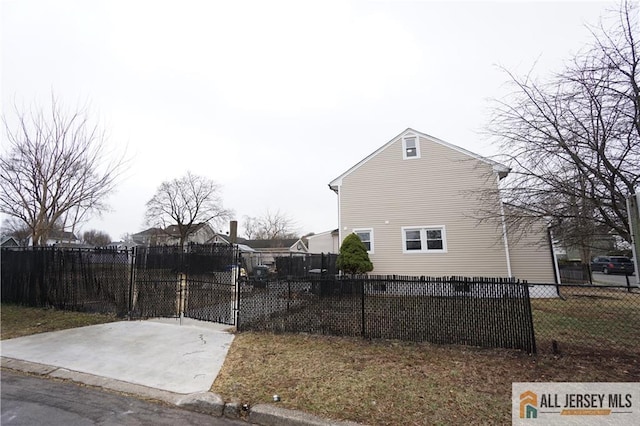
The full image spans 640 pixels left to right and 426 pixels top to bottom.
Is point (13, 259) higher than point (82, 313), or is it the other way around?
point (13, 259)

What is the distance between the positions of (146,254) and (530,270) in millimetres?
13535

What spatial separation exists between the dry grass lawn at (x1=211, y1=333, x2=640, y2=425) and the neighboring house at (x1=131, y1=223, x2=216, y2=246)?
3534 centimetres

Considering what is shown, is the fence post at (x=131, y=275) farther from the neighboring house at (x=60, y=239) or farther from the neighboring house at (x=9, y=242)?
the neighboring house at (x=9, y=242)

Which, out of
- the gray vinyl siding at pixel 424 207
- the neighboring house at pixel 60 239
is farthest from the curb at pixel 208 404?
the neighboring house at pixel 60 239

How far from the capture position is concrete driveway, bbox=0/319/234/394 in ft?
13.6

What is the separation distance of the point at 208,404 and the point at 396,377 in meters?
2.30

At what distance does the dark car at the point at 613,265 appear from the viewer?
896 inches

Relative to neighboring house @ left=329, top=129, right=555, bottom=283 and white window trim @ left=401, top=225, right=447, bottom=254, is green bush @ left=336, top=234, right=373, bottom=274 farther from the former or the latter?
white window trim @ left=401, top=225, right=447, bottom=254

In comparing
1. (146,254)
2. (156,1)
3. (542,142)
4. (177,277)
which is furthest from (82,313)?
(542,142)

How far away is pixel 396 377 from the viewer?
3.80 m

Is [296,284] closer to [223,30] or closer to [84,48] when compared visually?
[223,30]

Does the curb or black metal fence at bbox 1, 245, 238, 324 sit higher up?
black metal fence at bbox 1, 245, 238, 324

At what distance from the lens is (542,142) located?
22.3ft

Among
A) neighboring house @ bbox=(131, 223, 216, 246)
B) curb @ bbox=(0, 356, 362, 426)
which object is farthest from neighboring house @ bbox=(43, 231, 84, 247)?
curb @ bbox=(0, 356, 362, 426)
